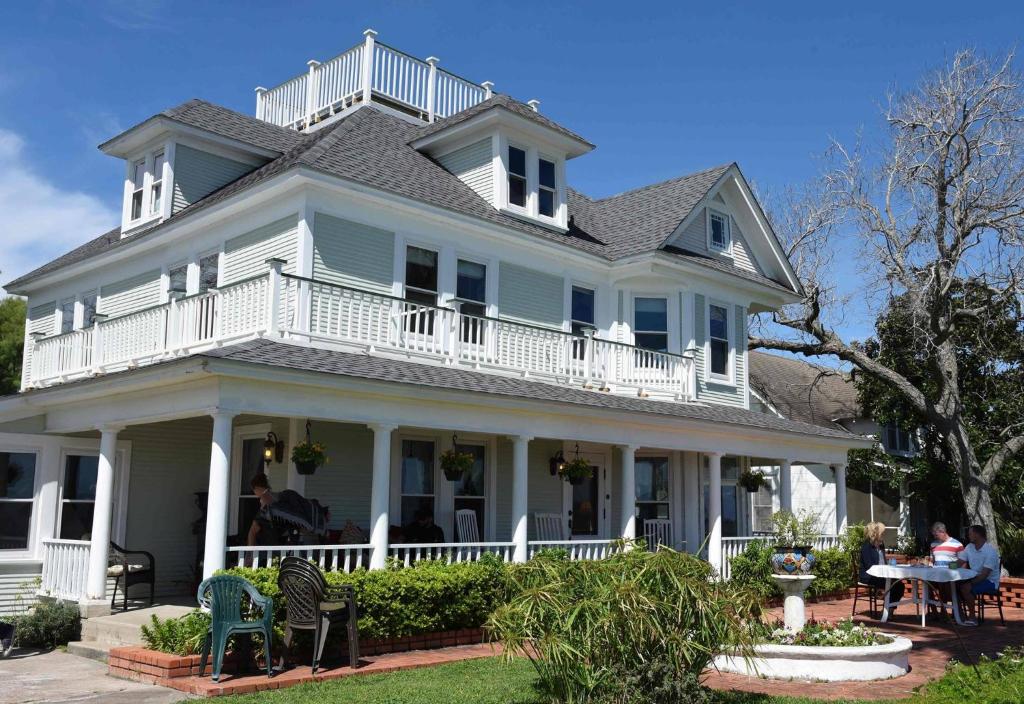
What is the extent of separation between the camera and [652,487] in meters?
20.9

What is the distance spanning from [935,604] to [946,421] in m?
9.85

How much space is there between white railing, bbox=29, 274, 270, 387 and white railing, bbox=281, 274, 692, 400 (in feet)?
2.07

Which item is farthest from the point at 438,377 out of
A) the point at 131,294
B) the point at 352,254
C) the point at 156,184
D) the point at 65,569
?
the point at 156,184

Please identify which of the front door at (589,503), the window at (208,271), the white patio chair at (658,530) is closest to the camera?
the window at (208,271)

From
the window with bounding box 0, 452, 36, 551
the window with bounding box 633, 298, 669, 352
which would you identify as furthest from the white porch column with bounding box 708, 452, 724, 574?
the window with bounding box 0, 452, 36, 551

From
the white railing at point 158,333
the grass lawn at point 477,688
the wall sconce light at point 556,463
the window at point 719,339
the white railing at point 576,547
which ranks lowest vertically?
the grass lawn at point 477,688

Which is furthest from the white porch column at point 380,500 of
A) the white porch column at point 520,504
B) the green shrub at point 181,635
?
the white porch column at point 520,504

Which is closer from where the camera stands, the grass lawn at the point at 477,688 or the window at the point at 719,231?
the grass lawn at the point at 477,688

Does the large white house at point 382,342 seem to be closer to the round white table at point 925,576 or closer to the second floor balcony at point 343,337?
the second floor balcony at point 343,337

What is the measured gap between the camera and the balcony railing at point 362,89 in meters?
21.8

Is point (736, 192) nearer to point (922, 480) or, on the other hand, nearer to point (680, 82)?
point (680, 82)

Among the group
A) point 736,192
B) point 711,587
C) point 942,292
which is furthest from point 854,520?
point 711,587

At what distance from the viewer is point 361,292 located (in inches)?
571

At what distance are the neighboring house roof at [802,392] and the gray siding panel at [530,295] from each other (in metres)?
14.3
